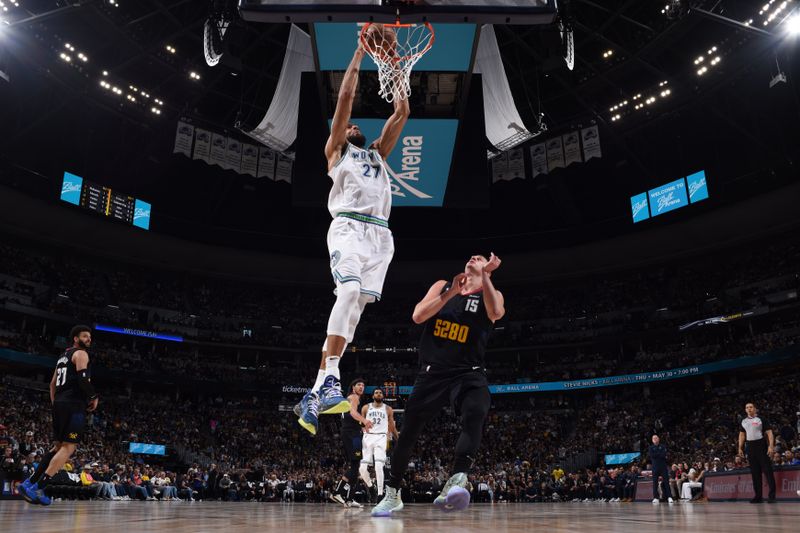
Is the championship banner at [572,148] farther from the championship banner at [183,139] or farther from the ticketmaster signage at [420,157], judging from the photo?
the championship banner at [183,139]

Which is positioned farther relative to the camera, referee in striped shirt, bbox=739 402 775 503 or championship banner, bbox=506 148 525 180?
championship banner, bbox=506 148 525 180

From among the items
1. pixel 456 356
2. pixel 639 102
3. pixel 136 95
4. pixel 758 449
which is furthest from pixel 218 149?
pixel 456 356

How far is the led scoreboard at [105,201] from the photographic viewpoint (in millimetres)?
32312

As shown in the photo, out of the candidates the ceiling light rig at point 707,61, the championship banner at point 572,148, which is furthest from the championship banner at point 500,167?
the ceiling light rig at point 707,61

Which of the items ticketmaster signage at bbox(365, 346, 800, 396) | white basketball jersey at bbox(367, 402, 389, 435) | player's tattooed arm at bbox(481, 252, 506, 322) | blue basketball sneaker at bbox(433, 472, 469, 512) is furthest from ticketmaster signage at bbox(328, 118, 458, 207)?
blue basketball sneaker at bbox(433, 472, 469, 512)

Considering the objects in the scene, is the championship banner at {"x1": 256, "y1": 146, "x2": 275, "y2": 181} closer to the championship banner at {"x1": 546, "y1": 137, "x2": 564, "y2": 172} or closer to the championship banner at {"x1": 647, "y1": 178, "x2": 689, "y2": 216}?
the championship banner at {"x1": 546, "y1": 137, "x2": 564, "y2": 172}

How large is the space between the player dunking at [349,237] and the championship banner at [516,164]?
84.6 ft

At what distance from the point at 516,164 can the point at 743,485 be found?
744 inches

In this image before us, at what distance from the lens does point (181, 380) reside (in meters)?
36.1

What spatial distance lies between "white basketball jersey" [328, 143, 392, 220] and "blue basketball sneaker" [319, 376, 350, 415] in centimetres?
152

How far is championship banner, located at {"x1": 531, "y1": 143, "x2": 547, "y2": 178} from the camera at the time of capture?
30531mm

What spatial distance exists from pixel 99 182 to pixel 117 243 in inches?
180

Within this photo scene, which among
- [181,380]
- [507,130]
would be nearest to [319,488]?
[181,380]

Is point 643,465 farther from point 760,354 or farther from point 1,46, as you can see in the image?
point 1,46
